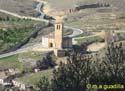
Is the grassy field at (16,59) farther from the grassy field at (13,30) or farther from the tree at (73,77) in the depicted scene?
the tree at (73,77)

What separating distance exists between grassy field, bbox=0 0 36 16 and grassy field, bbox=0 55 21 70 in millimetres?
35532

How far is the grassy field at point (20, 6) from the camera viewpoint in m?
98.1

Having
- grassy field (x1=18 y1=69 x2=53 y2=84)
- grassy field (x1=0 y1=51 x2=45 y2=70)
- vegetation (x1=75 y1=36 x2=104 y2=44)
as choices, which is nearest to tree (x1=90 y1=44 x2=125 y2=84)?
grassy field (x1=18 y1=69 x2=53 y2=84)

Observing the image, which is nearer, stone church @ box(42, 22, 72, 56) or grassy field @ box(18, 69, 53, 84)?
grassy field @ box(18, 69, 53, 84)

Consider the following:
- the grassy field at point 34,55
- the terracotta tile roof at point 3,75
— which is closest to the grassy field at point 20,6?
the grassy field at point 34,55

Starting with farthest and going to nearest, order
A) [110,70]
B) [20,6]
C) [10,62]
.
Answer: [20,6], [10,62], [110,70]

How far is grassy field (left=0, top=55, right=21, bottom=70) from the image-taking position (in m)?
57.1

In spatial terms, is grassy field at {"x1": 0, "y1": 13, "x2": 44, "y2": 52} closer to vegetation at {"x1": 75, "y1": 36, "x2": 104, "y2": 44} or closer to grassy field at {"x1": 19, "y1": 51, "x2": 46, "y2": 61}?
grassy field at {"x1": 19, "y1": 51, "x2": 46, "y2": 61}

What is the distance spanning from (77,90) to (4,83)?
1338cm

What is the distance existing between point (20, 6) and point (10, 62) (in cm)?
4770

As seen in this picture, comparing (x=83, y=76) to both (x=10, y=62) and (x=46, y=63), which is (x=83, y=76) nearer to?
(x=46, y=63)

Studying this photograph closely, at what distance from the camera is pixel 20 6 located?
347 feet

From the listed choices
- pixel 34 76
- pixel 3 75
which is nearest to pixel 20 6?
pixel 3 75

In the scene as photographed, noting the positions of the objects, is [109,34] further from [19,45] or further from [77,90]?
[77,90]
